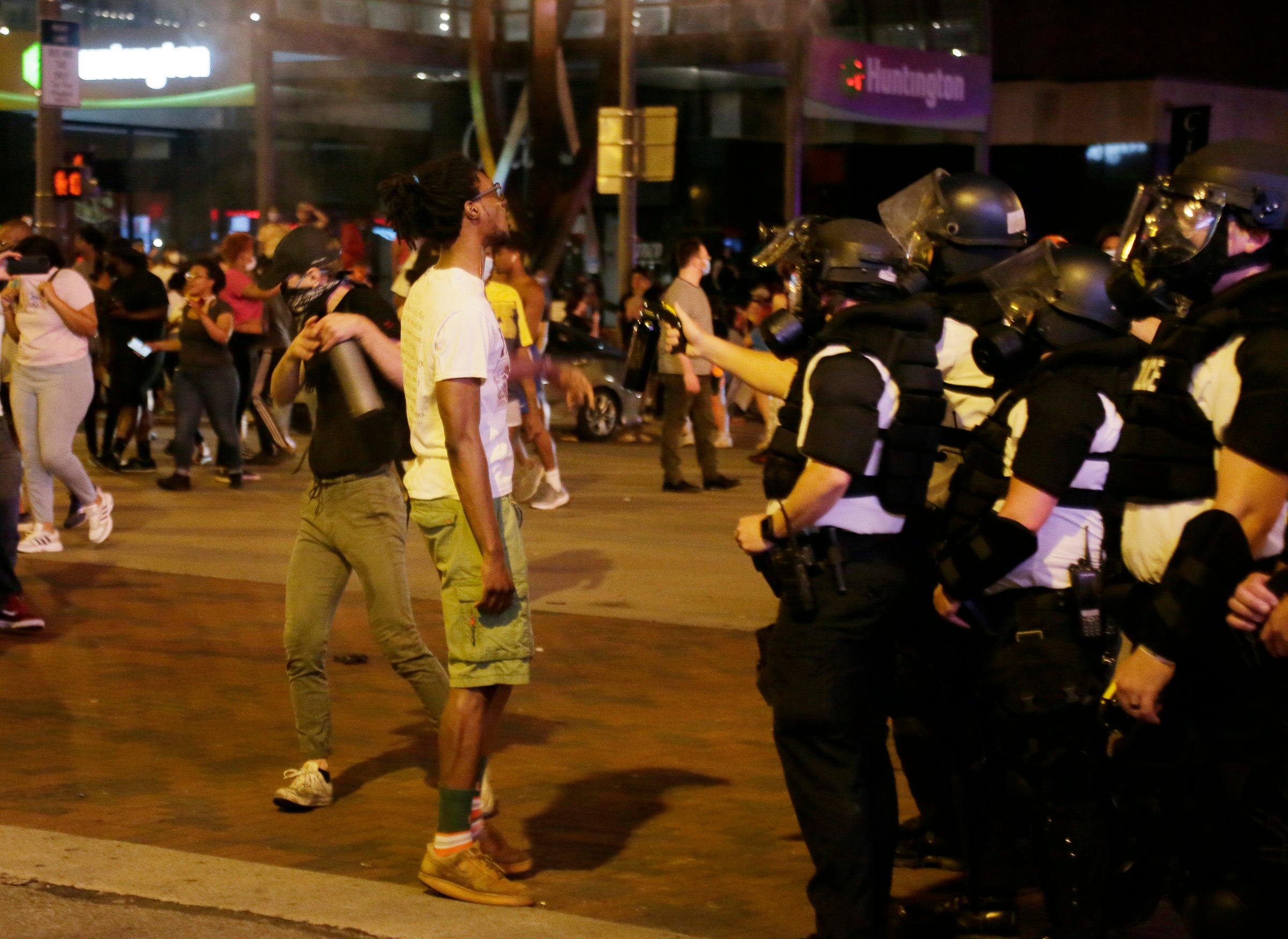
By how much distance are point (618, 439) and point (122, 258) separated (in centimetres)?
628

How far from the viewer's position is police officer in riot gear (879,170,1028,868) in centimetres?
470

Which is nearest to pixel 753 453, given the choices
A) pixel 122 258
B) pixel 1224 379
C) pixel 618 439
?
pixel 618 439

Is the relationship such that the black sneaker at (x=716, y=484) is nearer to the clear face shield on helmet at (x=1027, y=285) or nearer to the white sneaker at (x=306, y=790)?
the white sneaker at (x=306, y=790)

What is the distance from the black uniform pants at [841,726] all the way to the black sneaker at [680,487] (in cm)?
960

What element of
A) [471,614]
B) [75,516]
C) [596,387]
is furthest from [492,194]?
[596,387]

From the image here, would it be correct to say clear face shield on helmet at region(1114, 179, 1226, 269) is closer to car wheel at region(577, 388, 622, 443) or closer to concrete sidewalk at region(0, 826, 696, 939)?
concrete sidewalk at region(0, 826, 696, 939)

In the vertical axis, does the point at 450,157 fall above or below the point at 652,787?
above

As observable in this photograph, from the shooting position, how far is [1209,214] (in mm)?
3738

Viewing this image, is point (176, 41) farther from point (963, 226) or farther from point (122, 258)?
point (963, 226)

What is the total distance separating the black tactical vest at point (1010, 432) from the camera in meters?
4.04

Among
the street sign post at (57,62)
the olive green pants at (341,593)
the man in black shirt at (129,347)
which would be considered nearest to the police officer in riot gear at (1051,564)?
the olive green pants at (341,593)

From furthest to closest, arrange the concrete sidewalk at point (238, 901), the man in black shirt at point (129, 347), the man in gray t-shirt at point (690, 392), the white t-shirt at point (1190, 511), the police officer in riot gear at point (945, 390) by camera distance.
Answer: the man in black shirt at point (129, 347), the man in gray t-shirt at point (690, 392), the police officer in riot gear at point (945, 390), the concrete sidewalk at point (238, 901), the white t-shirt at point (1190, 511)

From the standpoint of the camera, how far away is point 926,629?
4688 mm

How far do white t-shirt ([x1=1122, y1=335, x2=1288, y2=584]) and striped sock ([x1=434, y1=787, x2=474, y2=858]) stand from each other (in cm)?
195
